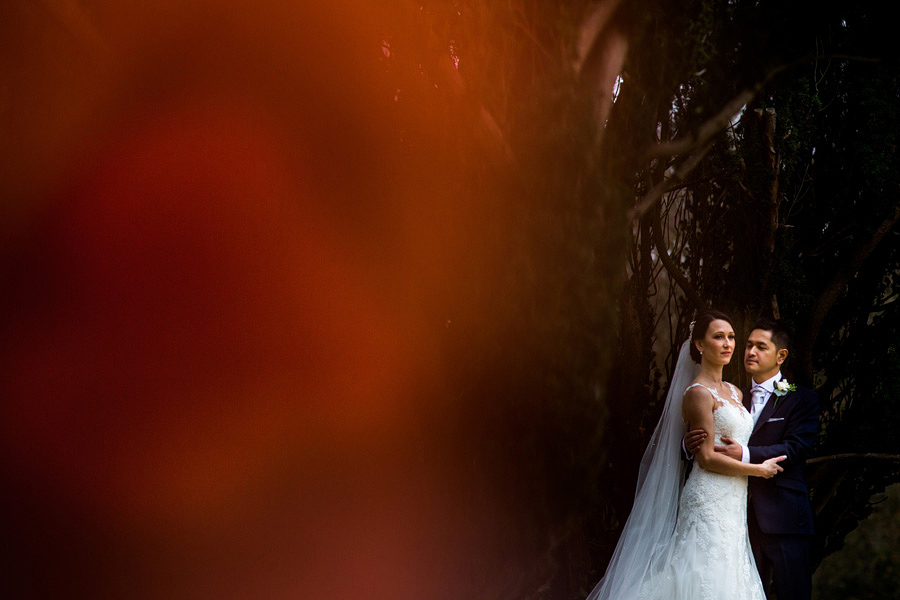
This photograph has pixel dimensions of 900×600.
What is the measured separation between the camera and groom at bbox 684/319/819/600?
12.4 feet

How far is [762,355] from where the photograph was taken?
3.91 m

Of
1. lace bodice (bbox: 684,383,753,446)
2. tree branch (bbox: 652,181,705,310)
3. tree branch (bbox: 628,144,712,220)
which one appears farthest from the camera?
tree branch (bbox: 652,181,705,310)

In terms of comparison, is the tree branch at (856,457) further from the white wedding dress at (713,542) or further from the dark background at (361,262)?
the white wedding dress at (713,542)

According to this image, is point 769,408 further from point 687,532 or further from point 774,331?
point 687,532

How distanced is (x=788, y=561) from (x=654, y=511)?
2.13ft

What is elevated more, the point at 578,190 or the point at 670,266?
the point at 670,266

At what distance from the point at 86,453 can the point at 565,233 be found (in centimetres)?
267

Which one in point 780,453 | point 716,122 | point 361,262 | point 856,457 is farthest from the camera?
point 856,457

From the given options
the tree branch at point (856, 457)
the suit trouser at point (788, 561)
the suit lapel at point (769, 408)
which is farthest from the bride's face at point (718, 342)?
the tree branch at point (856, 457)

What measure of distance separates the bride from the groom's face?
0.60 feet

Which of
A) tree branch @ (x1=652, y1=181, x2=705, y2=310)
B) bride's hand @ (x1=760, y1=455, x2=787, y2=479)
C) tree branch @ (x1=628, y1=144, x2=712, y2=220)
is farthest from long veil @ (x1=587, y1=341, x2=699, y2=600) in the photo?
tree branch @ (x1=652, y1=181, x2=705, y2=310)

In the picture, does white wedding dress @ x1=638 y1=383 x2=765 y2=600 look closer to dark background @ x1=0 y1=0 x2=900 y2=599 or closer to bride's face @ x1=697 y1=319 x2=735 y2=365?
bride's face @ x1=697 y1=319 x2=735 y2=365

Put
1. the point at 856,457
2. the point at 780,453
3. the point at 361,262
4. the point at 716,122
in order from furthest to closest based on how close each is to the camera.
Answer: the point at 856,457 → the point at 361,262 → the point at 716,122 → the point at 780,453

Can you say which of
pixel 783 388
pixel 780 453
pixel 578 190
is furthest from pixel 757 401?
A: pixel 578 190
